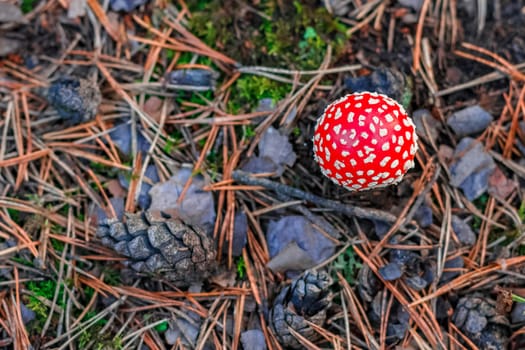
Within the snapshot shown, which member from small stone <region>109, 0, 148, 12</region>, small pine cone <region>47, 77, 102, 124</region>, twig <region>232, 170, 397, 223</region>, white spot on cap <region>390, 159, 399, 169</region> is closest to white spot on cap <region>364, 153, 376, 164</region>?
white spot on cap <region>390, 159, 399, 169</region>

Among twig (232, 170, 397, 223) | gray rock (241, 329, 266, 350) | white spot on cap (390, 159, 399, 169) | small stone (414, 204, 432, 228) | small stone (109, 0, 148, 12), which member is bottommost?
gray rock (241, 329, 266, 350)

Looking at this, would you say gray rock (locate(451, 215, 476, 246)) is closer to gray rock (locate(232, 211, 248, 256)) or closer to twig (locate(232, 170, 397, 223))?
twig (locate(232, 170, 397, 223))

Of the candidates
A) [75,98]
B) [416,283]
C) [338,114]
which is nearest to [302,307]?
[416,283]

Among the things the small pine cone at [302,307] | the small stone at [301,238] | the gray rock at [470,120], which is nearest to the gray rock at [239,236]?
the small stone at [301,238]

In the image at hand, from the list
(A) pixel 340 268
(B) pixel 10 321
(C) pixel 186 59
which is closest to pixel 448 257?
(A) pixel 340 268

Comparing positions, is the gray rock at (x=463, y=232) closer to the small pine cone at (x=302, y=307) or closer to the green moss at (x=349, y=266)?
the green moss at (x=349, y=266)
